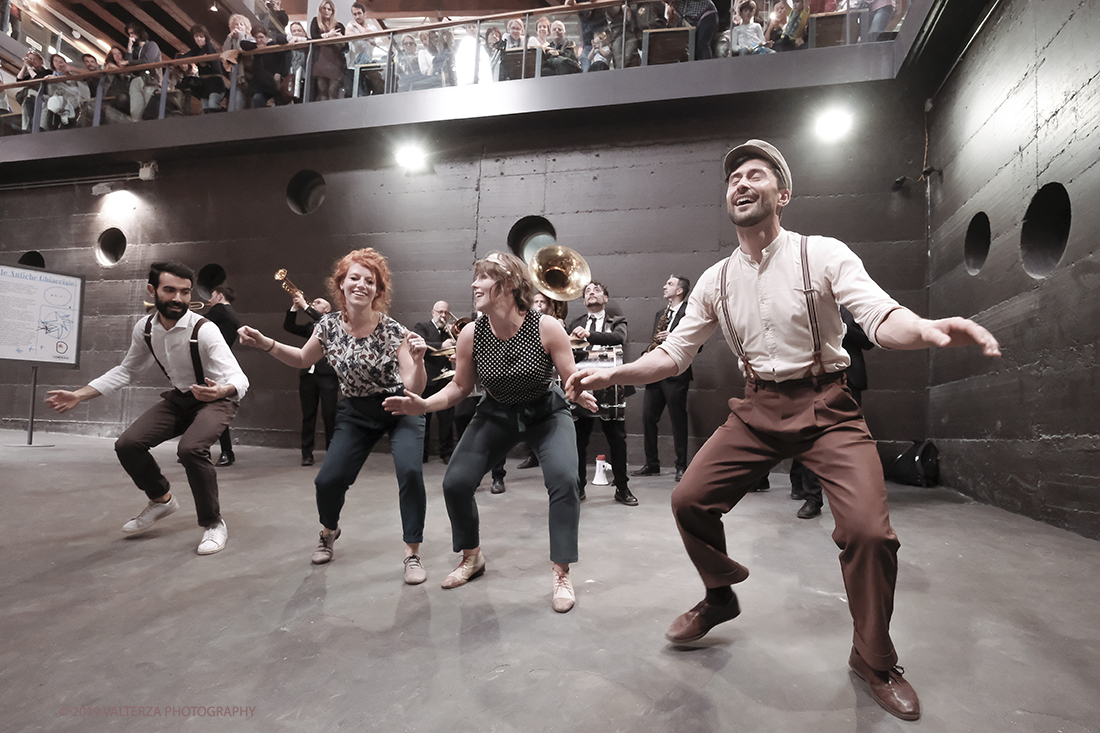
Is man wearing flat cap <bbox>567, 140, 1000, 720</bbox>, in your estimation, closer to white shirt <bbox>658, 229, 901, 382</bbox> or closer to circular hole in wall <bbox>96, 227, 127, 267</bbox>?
white shirt <bbox>658, 229, 901, 382</bbox>

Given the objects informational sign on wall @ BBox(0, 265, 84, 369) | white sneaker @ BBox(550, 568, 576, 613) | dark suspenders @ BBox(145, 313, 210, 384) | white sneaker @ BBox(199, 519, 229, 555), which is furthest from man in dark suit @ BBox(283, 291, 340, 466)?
white sneaker @ BBox(550, 568, 576, 613)

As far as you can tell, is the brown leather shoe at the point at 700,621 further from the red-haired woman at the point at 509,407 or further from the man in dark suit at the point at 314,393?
the man in dark suit at the point at 314,393

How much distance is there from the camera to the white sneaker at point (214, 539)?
124 inches

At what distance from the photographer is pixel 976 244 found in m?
5.03

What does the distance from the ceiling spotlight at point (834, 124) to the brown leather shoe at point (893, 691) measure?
6141 millimetres

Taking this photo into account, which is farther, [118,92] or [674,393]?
[118,92]

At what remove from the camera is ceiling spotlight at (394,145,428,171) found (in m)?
7.65

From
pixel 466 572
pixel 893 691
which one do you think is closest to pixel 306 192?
pixel 466 572

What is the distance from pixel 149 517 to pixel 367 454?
1.69 meters

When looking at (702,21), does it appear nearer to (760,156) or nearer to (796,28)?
(796,28)

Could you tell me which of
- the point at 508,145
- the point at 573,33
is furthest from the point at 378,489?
the point at 573,33

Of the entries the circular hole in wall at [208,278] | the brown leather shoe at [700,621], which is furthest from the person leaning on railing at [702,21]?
the circular hole in wall at [208,278]

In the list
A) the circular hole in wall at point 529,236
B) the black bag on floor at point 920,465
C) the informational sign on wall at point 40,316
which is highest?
the circular hole in wall at point 529,236

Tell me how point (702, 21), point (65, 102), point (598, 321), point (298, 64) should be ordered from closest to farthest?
point (598, 321), point (702, 21), point (298, 64), point (65, 102)
